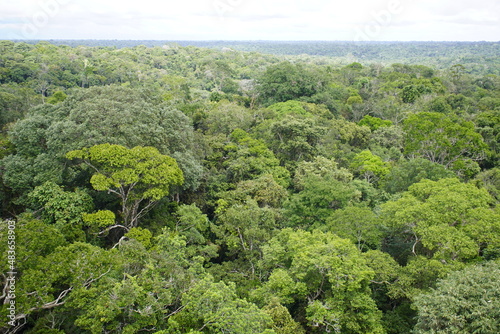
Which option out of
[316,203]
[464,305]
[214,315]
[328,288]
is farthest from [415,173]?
[214,315]

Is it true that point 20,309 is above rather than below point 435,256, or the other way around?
above

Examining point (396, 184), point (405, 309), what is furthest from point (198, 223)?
point (396, 184)

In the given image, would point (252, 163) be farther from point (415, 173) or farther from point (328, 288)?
point (328, 288)

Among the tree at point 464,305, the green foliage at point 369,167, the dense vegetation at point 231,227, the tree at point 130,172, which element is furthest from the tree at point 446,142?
the tree at point 130,172

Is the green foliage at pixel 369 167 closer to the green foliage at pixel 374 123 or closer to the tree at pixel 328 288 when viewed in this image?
the green foliage at pixel 374 123

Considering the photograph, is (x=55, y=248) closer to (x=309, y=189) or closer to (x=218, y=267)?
(x=218, y=267)
